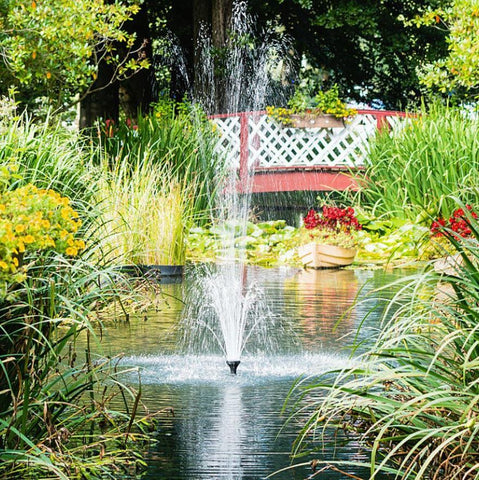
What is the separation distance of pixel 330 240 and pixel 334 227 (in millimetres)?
330

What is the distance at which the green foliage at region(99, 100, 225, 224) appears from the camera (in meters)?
15.3

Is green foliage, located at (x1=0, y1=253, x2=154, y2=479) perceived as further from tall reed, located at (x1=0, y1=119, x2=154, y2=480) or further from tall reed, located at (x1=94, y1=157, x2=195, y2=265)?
tall reed, located at (x1=94, y1=157, x2=195, y2=265)

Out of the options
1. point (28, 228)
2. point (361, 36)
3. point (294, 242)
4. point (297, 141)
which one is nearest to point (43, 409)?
point (28, 228)

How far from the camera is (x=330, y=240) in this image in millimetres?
13633

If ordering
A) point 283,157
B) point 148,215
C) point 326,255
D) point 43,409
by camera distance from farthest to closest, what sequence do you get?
point 283,157 → point 326,255 → point 148,215 → point 43,409

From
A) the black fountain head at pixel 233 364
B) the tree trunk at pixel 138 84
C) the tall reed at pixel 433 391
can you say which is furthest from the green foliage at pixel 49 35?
the tree trunk at pixel 138 84

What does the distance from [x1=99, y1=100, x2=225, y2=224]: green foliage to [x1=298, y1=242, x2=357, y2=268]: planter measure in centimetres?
203

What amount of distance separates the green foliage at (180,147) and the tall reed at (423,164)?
2566 mm

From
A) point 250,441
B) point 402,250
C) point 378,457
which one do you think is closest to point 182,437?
point 250,441

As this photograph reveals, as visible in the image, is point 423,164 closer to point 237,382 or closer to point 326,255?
point 326,255

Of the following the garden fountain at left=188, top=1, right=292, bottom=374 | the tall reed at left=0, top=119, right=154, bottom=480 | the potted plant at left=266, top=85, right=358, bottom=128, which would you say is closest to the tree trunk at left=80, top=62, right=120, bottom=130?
the garden fountain at left=188, top=1, right=292, bottom=374

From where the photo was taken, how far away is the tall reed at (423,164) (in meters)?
14.5

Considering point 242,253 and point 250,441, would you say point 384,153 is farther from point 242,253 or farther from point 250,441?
point 250,441

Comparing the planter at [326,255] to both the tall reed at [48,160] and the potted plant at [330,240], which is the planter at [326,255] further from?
the tall reed at [48,160]
